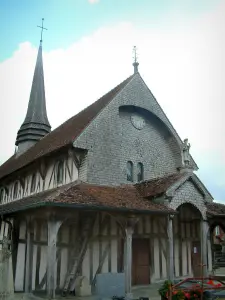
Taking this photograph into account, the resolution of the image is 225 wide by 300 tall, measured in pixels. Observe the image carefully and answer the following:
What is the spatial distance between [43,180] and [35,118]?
1373 cm

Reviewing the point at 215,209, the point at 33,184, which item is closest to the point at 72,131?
the point at 33,184

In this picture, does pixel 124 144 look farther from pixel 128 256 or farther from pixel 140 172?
pixel 128 256

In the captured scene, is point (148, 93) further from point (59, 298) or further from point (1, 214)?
point (59, 298)

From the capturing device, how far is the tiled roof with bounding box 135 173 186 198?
47.0ft

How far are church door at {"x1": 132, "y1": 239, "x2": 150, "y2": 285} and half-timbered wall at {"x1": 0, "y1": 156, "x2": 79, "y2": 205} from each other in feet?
14.1

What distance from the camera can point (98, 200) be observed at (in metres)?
12.5

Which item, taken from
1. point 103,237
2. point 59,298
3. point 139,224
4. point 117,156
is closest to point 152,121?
point 117,156

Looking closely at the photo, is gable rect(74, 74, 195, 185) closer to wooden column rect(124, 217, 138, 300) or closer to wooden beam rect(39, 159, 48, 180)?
wooden column rect(124, 217, 138, 300)

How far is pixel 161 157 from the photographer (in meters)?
18.6

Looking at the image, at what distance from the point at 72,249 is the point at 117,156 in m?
4.59

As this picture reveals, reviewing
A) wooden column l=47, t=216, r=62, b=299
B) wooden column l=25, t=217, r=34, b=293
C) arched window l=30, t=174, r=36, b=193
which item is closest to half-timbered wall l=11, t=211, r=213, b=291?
wooden column l=25, t=217, r=34, b=293

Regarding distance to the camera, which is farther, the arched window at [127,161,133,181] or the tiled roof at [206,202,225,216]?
the arched window at [127,161,133,181]

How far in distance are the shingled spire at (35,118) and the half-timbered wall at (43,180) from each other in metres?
6.47

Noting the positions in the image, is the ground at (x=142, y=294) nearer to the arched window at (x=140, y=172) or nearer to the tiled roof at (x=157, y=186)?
the tiled roof at (x=157, y=186)
